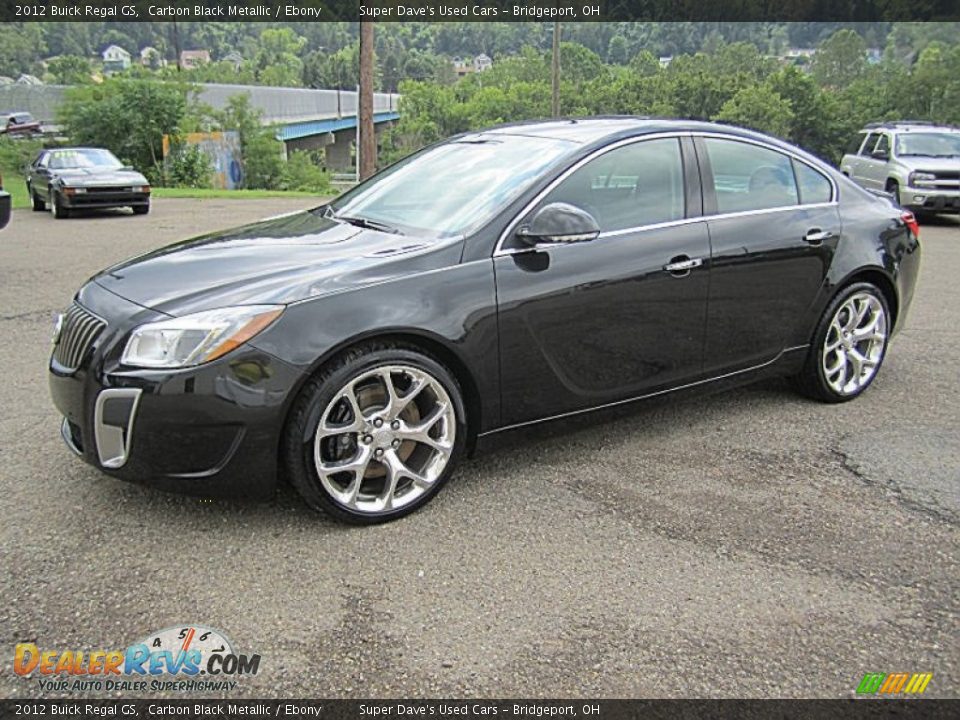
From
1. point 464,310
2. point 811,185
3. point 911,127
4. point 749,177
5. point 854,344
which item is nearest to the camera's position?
point 464,310

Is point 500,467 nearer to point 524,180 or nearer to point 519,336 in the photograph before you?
point 519,336

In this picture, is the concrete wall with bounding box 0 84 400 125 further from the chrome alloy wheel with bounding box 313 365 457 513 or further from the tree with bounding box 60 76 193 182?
the chrome alloy wheel with bounding box 313 365 457 513

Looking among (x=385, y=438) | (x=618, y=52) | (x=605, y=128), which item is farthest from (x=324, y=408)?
→ (x=618, y=52)

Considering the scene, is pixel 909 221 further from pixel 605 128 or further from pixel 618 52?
pixel 618 52

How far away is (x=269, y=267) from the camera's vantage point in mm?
3502

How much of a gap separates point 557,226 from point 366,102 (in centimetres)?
2248

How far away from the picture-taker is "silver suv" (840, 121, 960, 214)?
1502 centimetres

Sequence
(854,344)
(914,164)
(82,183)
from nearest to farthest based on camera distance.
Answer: (854,344), (914,164), (82,183)

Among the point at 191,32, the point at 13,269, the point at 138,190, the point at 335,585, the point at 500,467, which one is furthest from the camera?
the point at 191,32

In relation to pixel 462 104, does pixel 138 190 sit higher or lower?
lower

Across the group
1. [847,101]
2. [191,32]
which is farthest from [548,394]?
[191,32]

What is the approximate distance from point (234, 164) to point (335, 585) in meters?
38.2

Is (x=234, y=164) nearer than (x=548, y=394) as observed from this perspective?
No

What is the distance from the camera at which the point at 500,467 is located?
403cm
